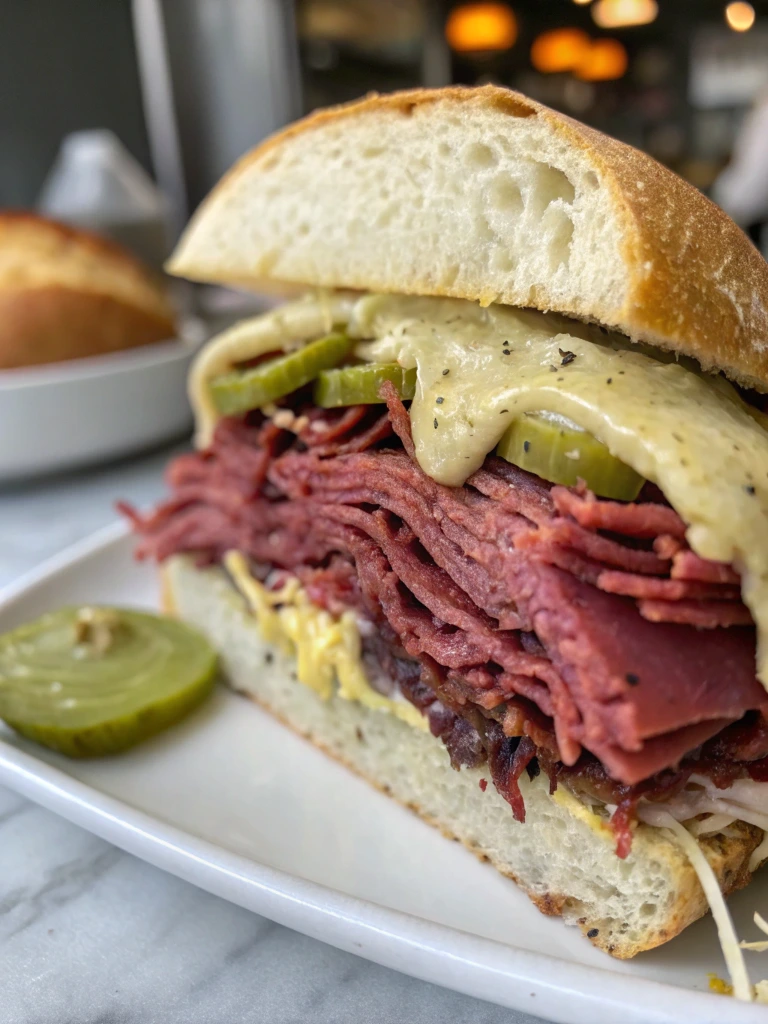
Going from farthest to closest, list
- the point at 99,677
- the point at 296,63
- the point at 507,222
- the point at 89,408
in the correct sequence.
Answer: the point at 296,63, the point at 89,408, the point at 99,677, the point at 507,222

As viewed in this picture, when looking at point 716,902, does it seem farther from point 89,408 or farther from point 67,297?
point 67,297

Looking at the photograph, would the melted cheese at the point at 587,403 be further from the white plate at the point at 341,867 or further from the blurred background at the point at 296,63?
the blurred background at the point at 296,63

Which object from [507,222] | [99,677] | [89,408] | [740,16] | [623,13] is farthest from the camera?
[623,13]

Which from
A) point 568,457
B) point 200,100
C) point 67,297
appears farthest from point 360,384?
point 200,100

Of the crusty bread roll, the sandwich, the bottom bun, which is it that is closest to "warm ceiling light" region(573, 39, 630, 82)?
the crusty bread roll

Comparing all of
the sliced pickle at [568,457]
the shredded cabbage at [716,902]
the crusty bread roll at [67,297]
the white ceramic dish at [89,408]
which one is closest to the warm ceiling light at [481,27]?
the crusty bread roll at [67,297]

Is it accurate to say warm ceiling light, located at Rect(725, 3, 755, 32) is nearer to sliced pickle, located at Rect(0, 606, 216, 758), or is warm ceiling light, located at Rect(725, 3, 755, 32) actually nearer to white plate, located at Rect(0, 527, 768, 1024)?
sliced pickle, located at Rect(0, 606, 216, 758)

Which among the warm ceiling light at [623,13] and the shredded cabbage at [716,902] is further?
the warm ceiling light at [623,13]
